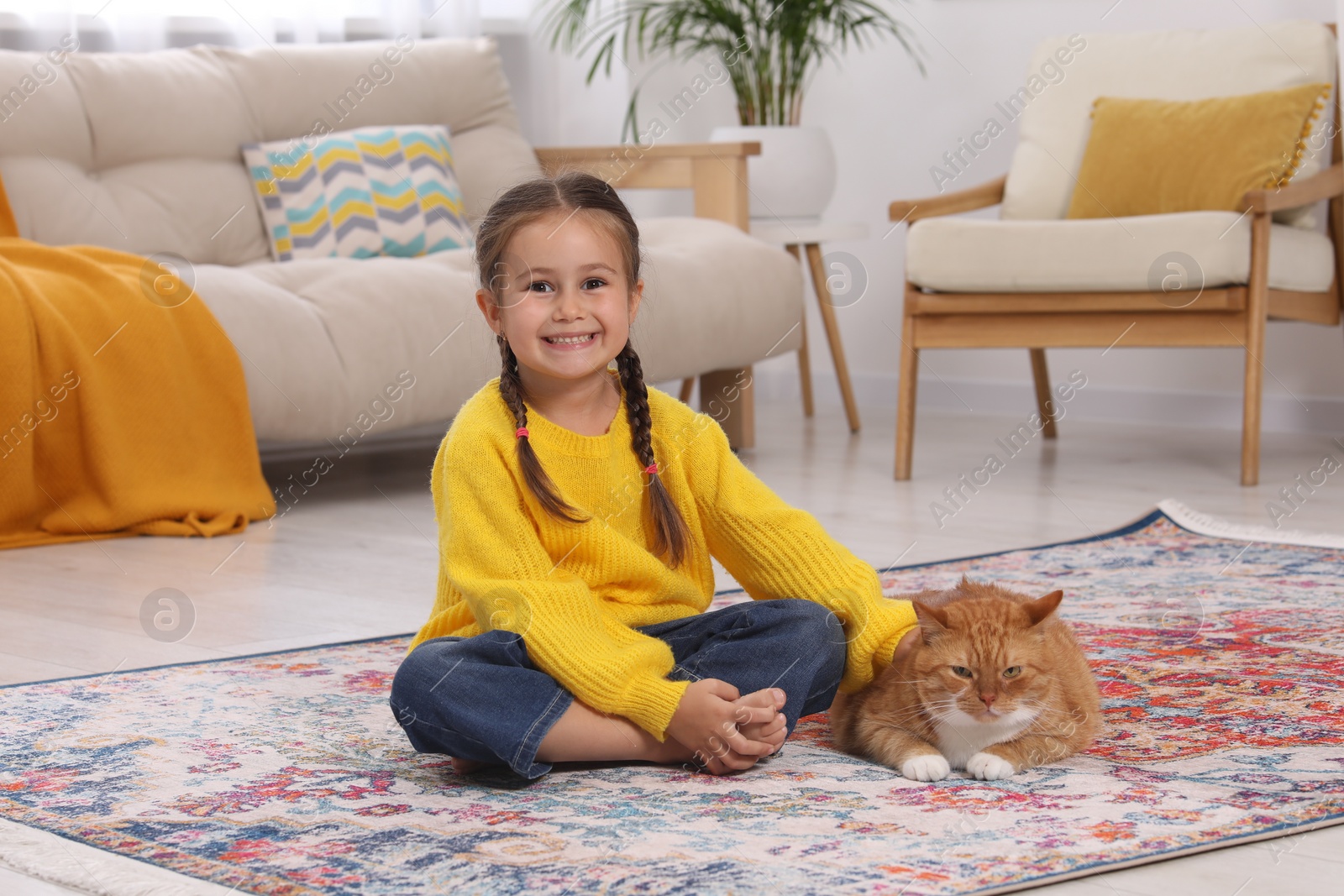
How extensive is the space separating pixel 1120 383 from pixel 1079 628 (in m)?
2.23

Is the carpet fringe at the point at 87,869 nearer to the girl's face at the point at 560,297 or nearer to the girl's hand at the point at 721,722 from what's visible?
the girl's hand at the point at 721,722

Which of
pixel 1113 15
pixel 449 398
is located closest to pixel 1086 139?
pixel 1113 15

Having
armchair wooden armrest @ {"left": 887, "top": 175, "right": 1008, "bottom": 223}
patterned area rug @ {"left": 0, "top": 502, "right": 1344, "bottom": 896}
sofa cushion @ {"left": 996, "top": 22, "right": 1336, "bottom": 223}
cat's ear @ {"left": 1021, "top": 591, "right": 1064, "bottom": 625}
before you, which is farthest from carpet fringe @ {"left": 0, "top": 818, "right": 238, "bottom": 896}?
sofa cushion @ {"left": 996, "top": 22, "right": 1336, "bottom": 223}

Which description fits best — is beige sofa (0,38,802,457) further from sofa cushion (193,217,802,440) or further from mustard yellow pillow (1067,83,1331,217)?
mustard yellow pillow (1067,83,1331,217)

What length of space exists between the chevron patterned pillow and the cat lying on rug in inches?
85.4

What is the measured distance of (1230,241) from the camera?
8.69 feet

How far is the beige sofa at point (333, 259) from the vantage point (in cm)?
265

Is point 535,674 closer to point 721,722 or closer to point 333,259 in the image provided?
point 721,722

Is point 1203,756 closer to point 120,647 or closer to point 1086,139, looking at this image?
point 120,647

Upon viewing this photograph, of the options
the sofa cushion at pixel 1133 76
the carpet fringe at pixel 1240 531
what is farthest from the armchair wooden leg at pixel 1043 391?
the carpet fringe at pixel 1240 531

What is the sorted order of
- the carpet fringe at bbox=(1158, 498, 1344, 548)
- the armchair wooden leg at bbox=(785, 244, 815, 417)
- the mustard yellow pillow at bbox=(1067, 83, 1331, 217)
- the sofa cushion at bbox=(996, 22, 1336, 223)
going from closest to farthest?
the carpet fringe at bbox=(1158, 498, 1344, 548) < the mustard yellow pillow at bbox=(1067, 83, 1331, 217) < the sofa cushion at bbox=(996, 22, 1336, 223) < the armchair wooden leg at bbox=(785, 244, 815, 417)

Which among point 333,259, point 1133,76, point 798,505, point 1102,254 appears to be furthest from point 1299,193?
point 333,259

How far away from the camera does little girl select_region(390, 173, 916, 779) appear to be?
1.19 m

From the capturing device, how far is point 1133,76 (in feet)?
10.8
